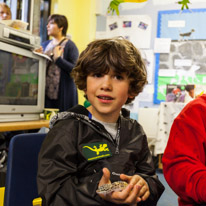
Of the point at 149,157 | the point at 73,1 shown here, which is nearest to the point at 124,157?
the point at 149,157

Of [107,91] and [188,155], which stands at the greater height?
[107,91]

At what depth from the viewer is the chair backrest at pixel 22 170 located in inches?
37.1

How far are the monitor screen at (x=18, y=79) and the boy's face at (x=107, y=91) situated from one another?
50.1 inches

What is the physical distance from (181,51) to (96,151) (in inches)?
144

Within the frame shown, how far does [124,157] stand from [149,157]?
0.13 metres

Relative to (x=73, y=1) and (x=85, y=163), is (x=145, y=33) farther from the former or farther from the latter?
(x=85, y=163)

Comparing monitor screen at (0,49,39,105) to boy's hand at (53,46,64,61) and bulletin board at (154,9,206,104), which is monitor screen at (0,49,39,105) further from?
bulletin board at (154,9,206,104)

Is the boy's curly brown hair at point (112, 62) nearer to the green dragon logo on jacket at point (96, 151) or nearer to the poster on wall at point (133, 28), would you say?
the green dragon logo on jacket at point (96, 151)

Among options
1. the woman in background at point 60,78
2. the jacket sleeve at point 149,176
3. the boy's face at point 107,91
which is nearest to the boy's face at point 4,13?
the woman in background at point 60,78

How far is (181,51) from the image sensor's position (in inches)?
165

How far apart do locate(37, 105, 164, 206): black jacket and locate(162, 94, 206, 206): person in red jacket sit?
0.33 ft

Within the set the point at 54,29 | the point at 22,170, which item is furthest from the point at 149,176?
the point at 54,29

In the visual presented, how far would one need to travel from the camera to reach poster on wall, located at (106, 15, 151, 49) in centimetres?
432

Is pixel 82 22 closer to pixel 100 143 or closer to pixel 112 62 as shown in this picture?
pixel 112 62
